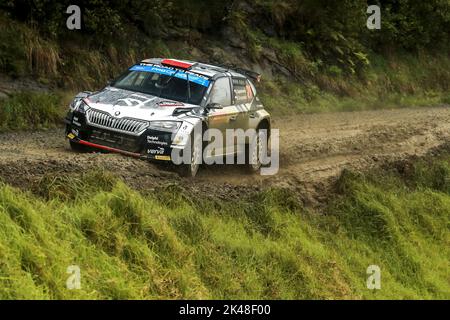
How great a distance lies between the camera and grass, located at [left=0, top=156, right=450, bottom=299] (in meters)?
7.65

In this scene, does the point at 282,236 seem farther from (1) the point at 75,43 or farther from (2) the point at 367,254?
(1) the point at 75,43

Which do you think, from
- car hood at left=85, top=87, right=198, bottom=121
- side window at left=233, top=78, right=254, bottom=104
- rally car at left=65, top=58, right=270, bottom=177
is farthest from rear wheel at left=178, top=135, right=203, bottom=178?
side window at left=233, top=78, right=254, bottom=104

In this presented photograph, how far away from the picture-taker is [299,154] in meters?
15.9

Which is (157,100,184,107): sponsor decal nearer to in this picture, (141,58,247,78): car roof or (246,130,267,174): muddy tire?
(141,58,247,78): car roof

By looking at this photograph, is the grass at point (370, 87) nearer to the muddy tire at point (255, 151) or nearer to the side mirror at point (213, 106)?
the muddy tire at point (255, 151)

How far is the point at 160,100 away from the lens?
12.7m

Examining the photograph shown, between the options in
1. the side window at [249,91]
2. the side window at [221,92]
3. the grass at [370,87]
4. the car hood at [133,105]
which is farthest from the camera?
the grass at [370,87]

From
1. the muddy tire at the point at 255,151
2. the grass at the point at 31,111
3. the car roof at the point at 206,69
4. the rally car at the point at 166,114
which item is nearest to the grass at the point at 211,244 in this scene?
the rally car at the point at 166,114

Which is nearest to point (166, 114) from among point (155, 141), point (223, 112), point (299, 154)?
point (155, 141)

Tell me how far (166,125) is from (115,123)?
2.58ft

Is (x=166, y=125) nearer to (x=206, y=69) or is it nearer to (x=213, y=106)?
(x=213, y=106)

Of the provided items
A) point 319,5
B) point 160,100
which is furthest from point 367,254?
point 319,5

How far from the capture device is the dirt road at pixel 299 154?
11125 millimetres

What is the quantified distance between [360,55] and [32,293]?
861 inches
